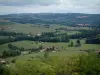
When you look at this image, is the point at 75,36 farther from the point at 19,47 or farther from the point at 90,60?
the point at 90,60

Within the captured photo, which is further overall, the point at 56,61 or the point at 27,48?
the point at 27,48

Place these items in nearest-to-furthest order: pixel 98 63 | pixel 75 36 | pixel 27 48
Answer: pixel 98 63 < pixel 27 48 < pixel 75 36

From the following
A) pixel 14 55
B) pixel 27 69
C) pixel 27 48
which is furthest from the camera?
pixel 27 48

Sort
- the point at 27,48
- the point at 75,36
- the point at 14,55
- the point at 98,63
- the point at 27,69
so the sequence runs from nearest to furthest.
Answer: the point at 27,69, the point at 98,63, the point at 14,55, the point at 27,48, the point at 75,36

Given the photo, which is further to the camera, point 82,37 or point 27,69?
point 82,37

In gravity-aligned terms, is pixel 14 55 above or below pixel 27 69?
below

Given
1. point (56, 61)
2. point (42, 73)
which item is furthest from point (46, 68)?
point (56, 61)

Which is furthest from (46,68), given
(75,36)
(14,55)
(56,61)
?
(75,36)

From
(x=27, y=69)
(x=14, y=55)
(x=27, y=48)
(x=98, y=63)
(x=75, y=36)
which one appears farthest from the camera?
(x=75, y=36)

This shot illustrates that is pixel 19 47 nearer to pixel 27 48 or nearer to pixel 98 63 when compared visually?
pixel 27 48
